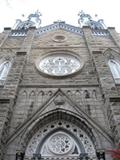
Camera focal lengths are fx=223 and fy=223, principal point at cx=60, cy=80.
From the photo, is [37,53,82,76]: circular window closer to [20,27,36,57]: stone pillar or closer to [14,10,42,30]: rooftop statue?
[20,27,36,57]: stone pillar

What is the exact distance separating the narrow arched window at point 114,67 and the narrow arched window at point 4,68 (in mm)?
6034

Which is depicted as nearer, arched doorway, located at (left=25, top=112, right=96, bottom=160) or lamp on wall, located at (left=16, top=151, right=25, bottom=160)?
lamp on wall, located at (left=16, top=151, right=25, bottom=160)

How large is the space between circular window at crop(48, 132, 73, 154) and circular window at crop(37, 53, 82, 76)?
3.86 meters

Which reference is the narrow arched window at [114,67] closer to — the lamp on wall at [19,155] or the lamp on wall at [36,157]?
the lamp on wall at [36,157]

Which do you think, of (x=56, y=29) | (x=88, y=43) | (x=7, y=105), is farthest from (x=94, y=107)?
(x=56, y=29)

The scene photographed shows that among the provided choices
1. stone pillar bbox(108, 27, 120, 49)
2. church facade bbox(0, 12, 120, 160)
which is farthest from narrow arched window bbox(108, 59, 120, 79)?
stone pillar bbox(108, 27, 120, 49)

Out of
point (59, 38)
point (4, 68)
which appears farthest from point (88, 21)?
point (4, 68)

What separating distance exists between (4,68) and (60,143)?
6.31 m

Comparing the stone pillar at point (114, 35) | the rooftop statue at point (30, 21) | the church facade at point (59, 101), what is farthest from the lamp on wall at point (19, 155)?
the rooftop statue at point (30, 21)

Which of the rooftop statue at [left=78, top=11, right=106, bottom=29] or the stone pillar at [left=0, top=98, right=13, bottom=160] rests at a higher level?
the rooftop statue at [left=78, top=11, right=106, bottom=29]

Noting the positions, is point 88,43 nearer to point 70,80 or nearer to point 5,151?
point 70,80

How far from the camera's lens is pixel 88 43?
14633 millimetres

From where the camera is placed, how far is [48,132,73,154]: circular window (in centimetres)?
861

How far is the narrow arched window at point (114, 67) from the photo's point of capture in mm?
12440
